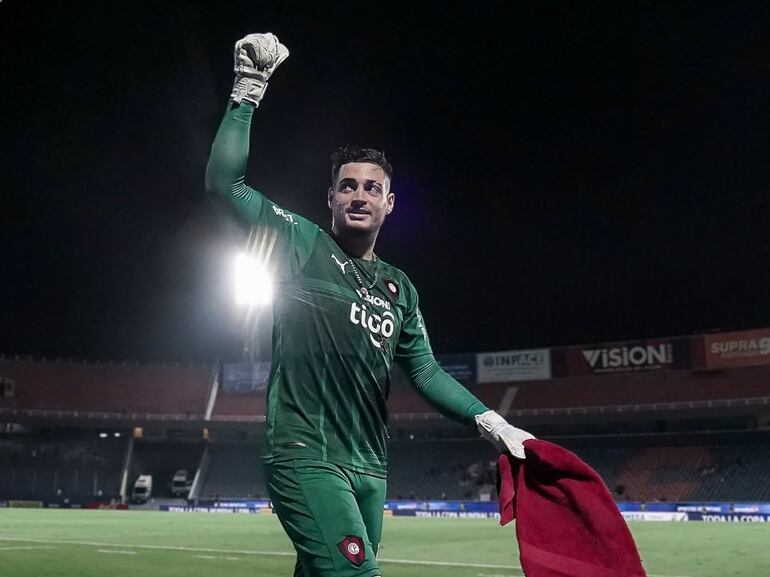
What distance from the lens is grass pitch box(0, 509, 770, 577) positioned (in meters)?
13.6

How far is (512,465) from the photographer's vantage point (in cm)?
374

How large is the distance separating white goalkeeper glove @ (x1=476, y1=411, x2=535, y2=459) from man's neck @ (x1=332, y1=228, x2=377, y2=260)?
98cm

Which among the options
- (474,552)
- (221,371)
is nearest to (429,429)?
(221,371)

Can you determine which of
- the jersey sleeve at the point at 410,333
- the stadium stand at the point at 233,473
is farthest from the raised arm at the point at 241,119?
the stadium stand at the point at 233,473

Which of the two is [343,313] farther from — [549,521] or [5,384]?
[5,384]

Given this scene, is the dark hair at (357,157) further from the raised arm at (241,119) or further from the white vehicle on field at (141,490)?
the white vehicle on field at (141,490)

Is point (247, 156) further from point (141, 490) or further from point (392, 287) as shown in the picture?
point (141, 490)

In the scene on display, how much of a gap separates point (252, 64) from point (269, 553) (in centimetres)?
1493

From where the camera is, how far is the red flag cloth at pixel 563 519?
11.5ft

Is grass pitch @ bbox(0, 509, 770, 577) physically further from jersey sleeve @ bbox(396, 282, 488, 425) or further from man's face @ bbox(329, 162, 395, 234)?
man's face @ bbox(329, 162, 395, 234)

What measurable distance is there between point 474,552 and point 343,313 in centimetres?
1517

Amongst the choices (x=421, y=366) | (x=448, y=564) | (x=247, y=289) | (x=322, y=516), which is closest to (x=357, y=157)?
(x=421, y=366)

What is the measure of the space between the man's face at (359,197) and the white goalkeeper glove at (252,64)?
24.0 inches

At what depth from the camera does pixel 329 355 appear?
381 centimetres
